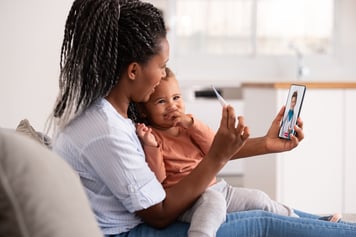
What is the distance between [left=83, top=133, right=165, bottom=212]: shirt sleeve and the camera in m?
1.57

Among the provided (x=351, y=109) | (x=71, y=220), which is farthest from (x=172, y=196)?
(x=351, y=109)

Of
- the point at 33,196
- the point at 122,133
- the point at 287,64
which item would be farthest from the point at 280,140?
the point at 287,64

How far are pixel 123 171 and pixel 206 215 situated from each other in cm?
21

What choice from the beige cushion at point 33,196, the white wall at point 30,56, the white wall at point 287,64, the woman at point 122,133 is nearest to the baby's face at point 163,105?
the woman at point 122,133

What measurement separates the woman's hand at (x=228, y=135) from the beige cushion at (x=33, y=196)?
2.52 ft

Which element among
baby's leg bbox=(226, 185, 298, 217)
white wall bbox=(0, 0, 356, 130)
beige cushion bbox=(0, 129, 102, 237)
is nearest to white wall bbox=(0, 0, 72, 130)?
white wall bbox=(0, 0, 356, 130)

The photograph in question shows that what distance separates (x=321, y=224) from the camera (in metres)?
1.69

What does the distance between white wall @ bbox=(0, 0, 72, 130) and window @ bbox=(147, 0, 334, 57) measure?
9.26 ft

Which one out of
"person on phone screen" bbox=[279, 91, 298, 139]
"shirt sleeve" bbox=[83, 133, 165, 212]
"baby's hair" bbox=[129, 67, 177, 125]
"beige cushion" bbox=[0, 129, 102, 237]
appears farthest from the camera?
"person on phone screen" bbox=[279, 91, 298, 139]

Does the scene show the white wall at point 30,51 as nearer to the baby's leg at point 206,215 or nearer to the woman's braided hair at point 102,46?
the woman's braided hair at point 102,46

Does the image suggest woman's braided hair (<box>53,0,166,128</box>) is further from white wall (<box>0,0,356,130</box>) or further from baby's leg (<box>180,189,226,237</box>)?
white wall (<box>0,0,356,130</box>)

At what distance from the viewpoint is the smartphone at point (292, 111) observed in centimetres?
197

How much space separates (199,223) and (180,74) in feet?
14.5

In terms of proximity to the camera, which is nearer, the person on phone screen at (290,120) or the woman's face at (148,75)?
the woman's face at (148,75)
